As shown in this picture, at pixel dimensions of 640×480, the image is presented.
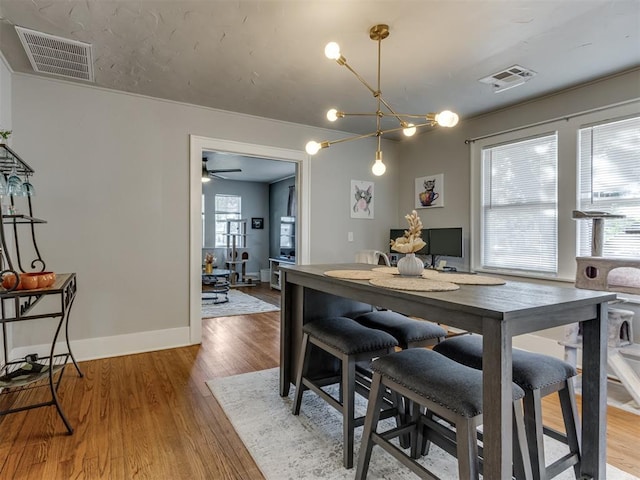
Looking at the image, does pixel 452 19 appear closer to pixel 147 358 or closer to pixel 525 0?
pixel 525 0

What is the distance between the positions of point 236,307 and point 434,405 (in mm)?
4509

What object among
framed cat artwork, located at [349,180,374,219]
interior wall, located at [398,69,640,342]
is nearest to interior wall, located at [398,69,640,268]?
interior wall, located at [398,69,640,342]

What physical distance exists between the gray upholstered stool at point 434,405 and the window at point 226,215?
722 cm

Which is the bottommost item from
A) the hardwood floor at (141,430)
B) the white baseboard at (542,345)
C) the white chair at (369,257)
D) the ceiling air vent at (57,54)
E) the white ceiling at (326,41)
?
the hardwood floor at (141,430)

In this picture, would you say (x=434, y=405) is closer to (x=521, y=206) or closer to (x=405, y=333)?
(x=405, y=333)

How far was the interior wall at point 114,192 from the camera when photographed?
117 inches

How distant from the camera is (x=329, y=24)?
216 centimetres

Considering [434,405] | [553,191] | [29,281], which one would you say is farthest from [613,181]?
[29,281]

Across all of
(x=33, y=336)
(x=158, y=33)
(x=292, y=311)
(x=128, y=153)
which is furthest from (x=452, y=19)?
(x=33, y=336)

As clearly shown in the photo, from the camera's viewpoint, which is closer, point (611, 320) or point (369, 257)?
point (611, 320)

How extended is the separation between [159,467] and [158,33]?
2515 mm

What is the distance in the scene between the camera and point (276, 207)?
27.9ft

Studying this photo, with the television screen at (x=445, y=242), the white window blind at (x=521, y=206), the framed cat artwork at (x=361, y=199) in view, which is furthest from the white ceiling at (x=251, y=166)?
the white window blind at (x=521, y=206)

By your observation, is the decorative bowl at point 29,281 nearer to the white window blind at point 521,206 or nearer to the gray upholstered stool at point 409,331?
the gray upholstered stool at point 409,331
